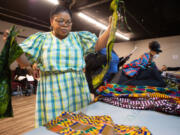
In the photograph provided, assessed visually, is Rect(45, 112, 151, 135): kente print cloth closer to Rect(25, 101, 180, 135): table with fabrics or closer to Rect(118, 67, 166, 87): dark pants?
Rect(25, 101, 180, 135): table with fabrics

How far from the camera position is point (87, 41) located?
0.95m

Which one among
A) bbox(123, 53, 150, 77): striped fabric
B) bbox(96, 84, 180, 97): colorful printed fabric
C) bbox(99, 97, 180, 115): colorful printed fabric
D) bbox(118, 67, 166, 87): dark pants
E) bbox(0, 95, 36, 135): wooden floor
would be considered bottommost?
bbox(0, 95, 36, 135): wooden floor

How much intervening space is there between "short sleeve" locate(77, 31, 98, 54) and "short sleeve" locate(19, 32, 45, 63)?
281 mm

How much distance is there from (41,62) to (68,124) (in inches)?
18.6

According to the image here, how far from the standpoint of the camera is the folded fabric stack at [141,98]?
84 cm

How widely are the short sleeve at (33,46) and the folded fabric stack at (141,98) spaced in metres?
0.61

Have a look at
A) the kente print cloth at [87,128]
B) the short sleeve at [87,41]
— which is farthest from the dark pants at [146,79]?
the kente print cloth at [87,128]

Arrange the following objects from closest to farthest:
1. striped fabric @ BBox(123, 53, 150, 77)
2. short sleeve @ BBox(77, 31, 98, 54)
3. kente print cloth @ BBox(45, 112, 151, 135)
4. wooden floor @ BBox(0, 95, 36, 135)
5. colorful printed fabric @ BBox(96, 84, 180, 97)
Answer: kente print cloth @ BBox(45, 112, 151, 135), short sleeve @ BBox(77, 31, 98, 54), colorful printed fabric @ BBox(96, 84, 180, 97), striped fabric @ BBox(123, 53, 150, 77), wooden floor @ BBox(0, 95, 36, 135)

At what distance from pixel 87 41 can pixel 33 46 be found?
37cm

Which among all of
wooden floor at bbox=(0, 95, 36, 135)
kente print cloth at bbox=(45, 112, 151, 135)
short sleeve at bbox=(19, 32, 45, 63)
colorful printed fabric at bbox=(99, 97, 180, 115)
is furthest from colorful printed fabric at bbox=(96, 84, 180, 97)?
wooden floor at bbox=(0, 95, 36, 135)

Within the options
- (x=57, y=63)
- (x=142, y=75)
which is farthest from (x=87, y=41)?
(x=142, y=75)

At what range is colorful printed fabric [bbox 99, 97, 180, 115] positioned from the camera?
0.81 meters

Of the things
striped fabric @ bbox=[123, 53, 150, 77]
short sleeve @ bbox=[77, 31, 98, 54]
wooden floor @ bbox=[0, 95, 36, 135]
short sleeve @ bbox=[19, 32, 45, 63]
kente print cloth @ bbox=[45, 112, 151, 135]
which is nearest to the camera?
kente print cloth @ bbox=[45, 112, 151, 135]

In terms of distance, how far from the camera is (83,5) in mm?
3576
